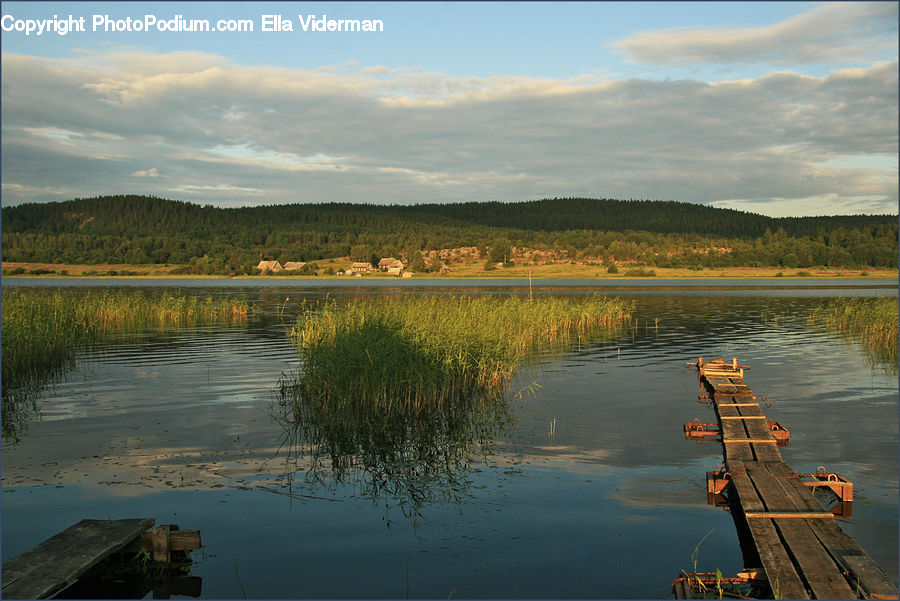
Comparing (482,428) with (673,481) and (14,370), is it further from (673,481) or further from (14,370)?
(14,370)

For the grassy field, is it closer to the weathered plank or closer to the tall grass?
the tall grass

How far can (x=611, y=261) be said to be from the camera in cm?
15662

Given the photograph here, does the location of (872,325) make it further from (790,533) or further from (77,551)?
(77,551)

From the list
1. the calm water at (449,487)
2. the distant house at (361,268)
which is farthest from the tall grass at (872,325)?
the distant house at (361,268)

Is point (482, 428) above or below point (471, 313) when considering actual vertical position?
below

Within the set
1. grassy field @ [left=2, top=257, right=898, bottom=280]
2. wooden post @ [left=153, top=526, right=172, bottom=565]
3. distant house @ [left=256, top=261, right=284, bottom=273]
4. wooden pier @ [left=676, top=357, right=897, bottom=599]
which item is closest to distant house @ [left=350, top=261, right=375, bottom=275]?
grassy field @ [left=2, top=257, right=898, bottom=280]

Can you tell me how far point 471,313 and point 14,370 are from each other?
16.9 m

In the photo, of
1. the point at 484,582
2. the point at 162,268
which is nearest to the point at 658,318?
the point at 484,582

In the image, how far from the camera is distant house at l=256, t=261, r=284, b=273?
163375mm

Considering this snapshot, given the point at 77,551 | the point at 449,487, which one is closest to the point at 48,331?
the point at 449,487

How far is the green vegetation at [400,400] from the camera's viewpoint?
1367 centimetres

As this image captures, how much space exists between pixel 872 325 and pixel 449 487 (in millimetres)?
33162

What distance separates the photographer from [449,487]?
41.5 ft

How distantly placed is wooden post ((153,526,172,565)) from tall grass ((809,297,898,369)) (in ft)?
91.9
